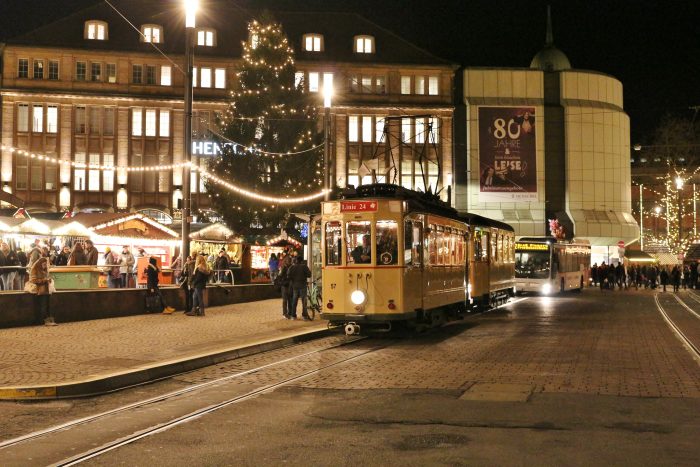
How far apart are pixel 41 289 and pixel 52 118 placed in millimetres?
43852

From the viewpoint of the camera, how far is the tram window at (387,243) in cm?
1822

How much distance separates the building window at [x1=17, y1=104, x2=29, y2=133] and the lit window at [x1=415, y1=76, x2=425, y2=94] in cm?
2862

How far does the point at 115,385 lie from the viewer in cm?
1162

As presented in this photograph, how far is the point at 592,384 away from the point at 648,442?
3767 mm

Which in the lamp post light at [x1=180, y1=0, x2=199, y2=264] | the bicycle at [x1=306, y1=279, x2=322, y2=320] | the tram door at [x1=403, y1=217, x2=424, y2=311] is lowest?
the bicycle at [x1=306, y1=279, x2=322, y2=320]

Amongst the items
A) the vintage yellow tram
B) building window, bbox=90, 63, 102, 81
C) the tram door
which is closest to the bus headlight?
the vintage yellow tram

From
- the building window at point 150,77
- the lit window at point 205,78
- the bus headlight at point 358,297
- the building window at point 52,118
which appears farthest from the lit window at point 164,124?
the bus headlight at point 358,297

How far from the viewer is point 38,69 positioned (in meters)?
59.3

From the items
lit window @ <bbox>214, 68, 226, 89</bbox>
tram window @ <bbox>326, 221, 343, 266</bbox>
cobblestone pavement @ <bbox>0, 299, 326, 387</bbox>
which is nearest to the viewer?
cobblestone pavement @ <bbox>0, 299, 326, 387</bbox>

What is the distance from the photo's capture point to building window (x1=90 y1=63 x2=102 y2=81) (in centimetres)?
5997

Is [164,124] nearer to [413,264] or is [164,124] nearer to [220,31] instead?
[220,31]

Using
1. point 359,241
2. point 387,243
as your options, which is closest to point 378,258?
point 387,243

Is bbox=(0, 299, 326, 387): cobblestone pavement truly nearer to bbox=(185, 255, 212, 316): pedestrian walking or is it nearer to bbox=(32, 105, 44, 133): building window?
bbox=(185, 255, 212, 316): pedestrian walking

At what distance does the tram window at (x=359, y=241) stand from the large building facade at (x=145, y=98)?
37.6 metres
